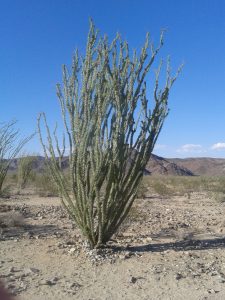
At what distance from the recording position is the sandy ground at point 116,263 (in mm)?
5215

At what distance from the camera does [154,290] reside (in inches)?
207

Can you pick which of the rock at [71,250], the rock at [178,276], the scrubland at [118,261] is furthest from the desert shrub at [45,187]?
the rock at [178,276]

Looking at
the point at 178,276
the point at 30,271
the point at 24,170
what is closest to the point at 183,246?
the point at 178,276

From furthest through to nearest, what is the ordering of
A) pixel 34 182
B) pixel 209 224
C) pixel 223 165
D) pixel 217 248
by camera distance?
pixel 223 165 → pixel 34 182 → pixel 209 224 → pixel 217 248

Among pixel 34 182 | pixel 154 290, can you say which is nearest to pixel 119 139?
pixel 154 290

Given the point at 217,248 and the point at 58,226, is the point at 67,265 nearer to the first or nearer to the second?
the point at 217,248

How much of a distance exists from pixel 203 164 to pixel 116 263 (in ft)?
302

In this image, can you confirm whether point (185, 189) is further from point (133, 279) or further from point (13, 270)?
point (13, 270)

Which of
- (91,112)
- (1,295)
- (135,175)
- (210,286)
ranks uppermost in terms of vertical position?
(91,112)

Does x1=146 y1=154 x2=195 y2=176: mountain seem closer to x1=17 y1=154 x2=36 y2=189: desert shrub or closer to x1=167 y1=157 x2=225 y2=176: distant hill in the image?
x1=167 y1=157 x2=225 y2=176: distant hill

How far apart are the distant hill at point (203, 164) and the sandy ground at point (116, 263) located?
78917mm

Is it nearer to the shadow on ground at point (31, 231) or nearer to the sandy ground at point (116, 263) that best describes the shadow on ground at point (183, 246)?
the sandy ground at point (116, 263)

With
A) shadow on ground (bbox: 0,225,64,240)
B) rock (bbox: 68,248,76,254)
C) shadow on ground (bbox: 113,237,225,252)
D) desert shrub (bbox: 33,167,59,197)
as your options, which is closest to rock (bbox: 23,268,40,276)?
rock (bbox: 68,248,76,254)

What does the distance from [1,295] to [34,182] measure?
22461 mm
